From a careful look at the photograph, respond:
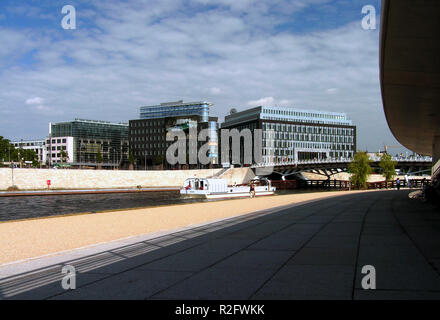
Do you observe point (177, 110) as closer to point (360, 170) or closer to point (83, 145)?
point (83, 145)

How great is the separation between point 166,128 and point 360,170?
A: 99.7 meters

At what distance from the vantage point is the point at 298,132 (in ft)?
521

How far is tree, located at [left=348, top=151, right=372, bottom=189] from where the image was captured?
7844 centimetres

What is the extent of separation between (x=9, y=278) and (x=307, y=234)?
9390mm

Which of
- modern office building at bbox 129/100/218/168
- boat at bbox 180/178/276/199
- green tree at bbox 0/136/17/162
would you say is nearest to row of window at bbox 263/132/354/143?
modern office building at bbox 129/100/218/168

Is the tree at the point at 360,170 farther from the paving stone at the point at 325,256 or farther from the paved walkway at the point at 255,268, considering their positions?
the paving stone at the point at 325,256

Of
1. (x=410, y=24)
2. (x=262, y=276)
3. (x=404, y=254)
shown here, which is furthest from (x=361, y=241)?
(x=410, y=24)

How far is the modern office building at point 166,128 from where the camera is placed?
163m

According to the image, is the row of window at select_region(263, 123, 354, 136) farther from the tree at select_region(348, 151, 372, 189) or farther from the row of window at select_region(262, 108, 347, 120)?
the tree at select_region(348, 151, 372, 189)

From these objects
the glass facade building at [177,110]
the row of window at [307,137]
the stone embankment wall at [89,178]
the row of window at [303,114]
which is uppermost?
the glass facade building at [177,110]

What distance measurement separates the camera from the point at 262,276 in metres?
8.62

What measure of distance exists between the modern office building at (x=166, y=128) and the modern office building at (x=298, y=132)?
13.9 metres
